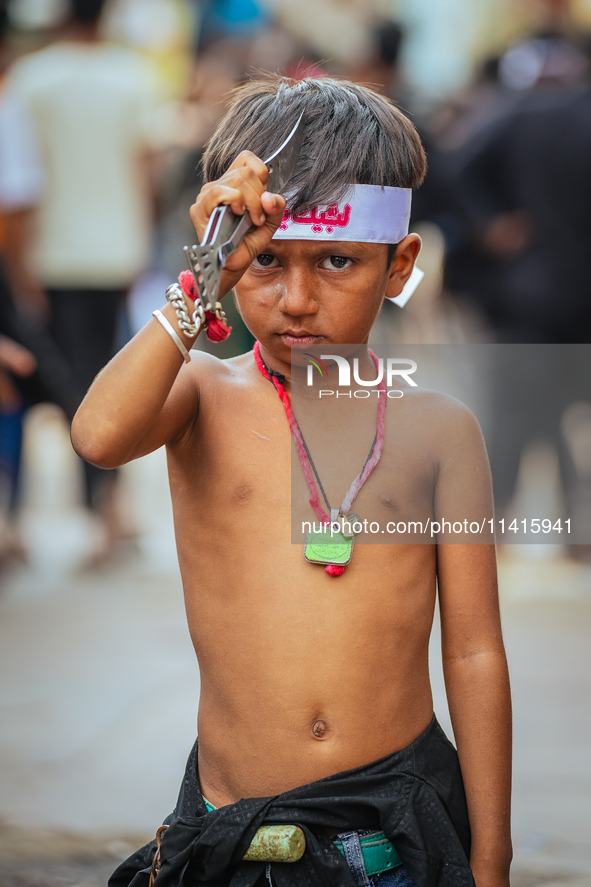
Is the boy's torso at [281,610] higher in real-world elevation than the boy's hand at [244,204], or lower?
lower

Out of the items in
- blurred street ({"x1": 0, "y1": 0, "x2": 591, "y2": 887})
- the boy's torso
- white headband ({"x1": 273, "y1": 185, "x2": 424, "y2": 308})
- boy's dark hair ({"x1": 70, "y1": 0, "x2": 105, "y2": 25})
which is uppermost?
boy's dark hair ({"x1": 70, "y1": 0, "x2": 105, "y2": 25})

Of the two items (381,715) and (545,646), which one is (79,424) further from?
(545,646)

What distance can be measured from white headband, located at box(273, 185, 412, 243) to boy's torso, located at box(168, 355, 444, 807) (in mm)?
277

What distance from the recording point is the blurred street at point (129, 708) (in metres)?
2.75

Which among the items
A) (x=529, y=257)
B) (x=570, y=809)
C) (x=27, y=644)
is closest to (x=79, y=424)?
(x=570, y=809)

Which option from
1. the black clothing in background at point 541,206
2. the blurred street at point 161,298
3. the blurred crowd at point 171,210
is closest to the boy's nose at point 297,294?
the blurred street at point 161,298

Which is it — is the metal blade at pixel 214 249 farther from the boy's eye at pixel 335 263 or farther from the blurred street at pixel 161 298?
the blurred street at pixel 161 298

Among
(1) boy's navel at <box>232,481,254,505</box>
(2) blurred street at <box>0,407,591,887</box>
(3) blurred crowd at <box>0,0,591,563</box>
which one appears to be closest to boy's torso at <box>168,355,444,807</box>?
(1) boy's navel at <box>232,481,254,505</box>

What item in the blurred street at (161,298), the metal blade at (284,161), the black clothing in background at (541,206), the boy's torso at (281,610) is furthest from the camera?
the black clothing in background at (541,206)

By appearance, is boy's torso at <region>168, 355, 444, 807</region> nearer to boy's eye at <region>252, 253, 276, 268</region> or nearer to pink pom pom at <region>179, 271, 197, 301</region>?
boy's eye at <region>252, 253, 276, 268</region>

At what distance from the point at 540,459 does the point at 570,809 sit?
3757 mm

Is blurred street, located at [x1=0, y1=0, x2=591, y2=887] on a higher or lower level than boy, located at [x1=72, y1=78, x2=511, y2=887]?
higher

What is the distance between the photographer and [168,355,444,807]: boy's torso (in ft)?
5.99

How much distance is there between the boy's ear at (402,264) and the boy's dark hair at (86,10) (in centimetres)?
379
